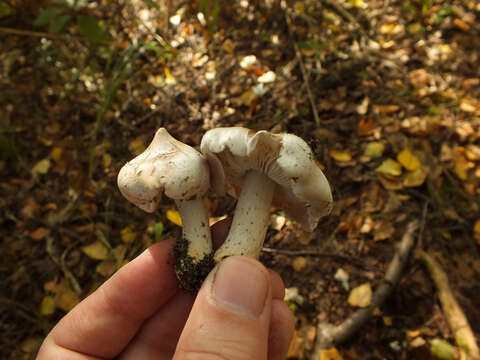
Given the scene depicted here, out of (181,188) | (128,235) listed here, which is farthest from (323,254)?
(128,235)

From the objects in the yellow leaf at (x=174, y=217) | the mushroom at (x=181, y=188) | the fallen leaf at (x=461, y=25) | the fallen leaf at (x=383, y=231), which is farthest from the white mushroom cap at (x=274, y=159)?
the fallen leaf at (x=461, y=25)

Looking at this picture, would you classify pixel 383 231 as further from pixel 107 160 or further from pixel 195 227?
pixel 107 160

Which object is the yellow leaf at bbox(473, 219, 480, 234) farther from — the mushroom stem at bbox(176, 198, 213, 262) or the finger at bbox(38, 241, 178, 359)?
the finger at bbox(38, 241, 178, 359)

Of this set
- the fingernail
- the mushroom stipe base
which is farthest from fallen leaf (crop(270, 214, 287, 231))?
the fingernail

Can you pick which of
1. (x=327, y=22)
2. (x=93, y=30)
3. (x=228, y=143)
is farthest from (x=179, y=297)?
(x=327, y=22)

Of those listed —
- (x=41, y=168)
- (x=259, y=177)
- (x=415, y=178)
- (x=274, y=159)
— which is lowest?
(x=415, y=178)

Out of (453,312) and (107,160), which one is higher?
(107,160)

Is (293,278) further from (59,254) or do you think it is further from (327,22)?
(327,22)
